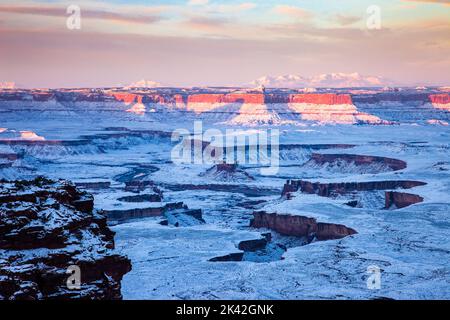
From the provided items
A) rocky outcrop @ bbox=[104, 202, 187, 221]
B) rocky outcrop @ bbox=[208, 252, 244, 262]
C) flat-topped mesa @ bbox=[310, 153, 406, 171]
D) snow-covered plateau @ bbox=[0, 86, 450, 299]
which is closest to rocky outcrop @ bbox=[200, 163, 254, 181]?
snow-covered plateau @ bbox=[0, 86, 450, 299]

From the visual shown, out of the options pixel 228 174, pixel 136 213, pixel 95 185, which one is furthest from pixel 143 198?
pixel 228 174

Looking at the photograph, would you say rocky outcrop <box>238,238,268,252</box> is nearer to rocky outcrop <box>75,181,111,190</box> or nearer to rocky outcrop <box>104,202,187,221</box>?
rocky outcrop <box>104,202,187,221</box>

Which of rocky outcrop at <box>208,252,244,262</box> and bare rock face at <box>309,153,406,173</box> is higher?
rocky outcrop at <box>208,252,244,262</box>

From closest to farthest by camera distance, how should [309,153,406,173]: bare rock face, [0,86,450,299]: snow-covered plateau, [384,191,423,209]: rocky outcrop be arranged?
[0,86,450,299]: snow-covered plateau < [384,191,423,209]: rocky outcrop < [309,153,406,173]: bare rock face

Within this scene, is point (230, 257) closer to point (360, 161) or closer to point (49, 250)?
point (49, 250)

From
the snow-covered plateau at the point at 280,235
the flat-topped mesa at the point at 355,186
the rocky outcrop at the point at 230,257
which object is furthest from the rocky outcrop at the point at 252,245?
the flat-topped mesa at the point at 355,186

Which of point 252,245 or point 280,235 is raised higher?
point 252,245
